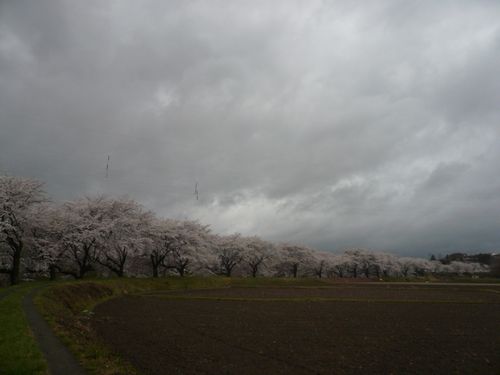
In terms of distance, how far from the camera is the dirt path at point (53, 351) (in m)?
10.4

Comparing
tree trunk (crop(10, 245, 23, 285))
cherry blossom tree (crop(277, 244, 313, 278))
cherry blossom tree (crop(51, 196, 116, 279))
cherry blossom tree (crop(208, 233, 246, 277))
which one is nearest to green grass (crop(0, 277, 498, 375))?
tree trunk (crop(10, 245, 23, 285))

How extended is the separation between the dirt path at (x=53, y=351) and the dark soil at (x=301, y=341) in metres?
2.15

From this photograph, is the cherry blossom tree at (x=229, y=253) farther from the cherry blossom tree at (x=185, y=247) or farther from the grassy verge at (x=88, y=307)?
the grassy verge at (x=88, y=307)

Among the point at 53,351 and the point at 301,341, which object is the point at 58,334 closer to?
the point at 53,351

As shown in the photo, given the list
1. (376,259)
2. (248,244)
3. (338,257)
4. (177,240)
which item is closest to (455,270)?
(376,259)

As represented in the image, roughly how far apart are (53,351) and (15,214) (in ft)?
111

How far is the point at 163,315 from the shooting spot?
25.8 metres

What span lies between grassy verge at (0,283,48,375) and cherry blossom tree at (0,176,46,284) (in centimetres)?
2559

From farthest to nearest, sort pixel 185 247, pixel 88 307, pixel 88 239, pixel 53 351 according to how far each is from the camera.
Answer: pixel 185 247 < pixel 88 239 < pixel 88 307 < pixel 53 351

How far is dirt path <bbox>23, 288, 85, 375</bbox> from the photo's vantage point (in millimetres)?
10438

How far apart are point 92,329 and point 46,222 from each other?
32127 millimetres

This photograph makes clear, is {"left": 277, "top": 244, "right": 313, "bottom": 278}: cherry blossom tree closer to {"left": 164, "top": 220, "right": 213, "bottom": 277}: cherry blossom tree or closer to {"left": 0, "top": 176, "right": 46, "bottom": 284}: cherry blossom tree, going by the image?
{"left": 164, "top": 220, "right": 213, "bottom": 277}: cherry blossom tree

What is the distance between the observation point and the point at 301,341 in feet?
56.7

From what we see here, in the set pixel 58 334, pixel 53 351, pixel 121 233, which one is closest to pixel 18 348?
pixel 53 351
